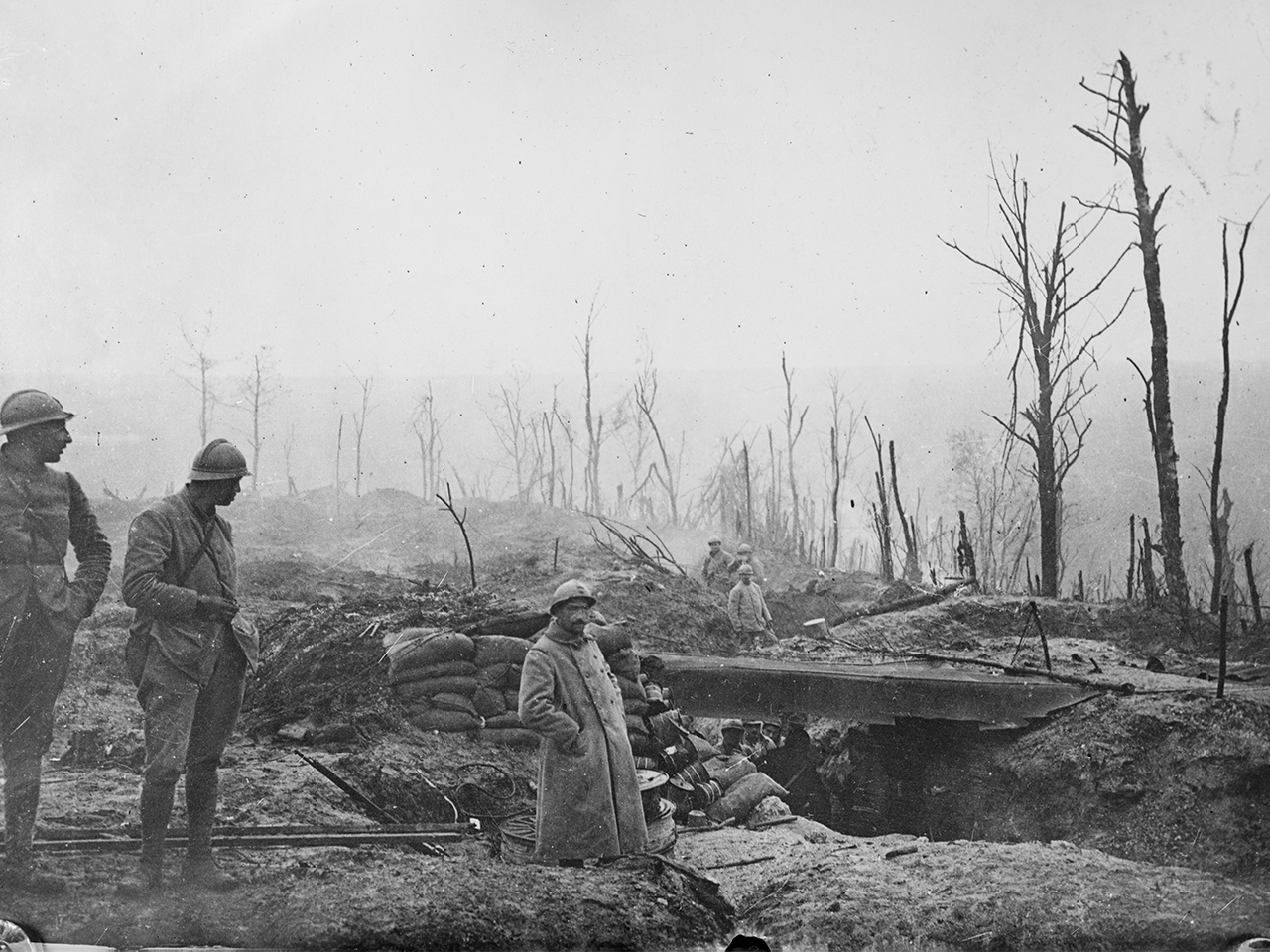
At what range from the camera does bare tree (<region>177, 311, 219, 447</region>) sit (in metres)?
5.59

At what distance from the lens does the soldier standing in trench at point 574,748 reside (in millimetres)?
3953

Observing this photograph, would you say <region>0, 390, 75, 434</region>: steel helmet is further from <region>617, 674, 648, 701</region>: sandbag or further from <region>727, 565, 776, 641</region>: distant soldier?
<region>727, 565, 776, 641</region>: distant soldier

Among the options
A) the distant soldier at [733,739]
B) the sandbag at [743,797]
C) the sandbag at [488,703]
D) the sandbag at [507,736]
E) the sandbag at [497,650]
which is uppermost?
the sandbag at [497,650]

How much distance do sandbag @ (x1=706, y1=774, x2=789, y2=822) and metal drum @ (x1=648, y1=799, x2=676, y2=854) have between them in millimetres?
1090

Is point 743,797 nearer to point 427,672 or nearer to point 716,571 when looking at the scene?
point 427,672

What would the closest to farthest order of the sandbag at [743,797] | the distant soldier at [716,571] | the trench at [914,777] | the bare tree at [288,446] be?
the sandbag at [743,797]
the trench at [914,777]
the bare tree at [288,446]
the distant soldier at [716,571]

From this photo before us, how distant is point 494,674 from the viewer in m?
5.81

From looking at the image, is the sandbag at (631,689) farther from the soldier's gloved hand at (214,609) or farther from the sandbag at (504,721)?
the soldier's gloved hand at (214,609)

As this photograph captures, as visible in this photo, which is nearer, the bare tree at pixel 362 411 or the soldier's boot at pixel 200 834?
the soldier's boot at pixel 200 834

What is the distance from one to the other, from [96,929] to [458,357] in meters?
3.97

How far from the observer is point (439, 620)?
244 inches

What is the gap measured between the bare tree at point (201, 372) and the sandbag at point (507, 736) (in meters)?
2.45

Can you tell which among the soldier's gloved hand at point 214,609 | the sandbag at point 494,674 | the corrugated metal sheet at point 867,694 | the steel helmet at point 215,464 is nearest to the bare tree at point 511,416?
the sandbag at point 494,674

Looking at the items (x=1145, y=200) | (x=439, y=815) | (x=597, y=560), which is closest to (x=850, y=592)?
(x=597, y=560)
